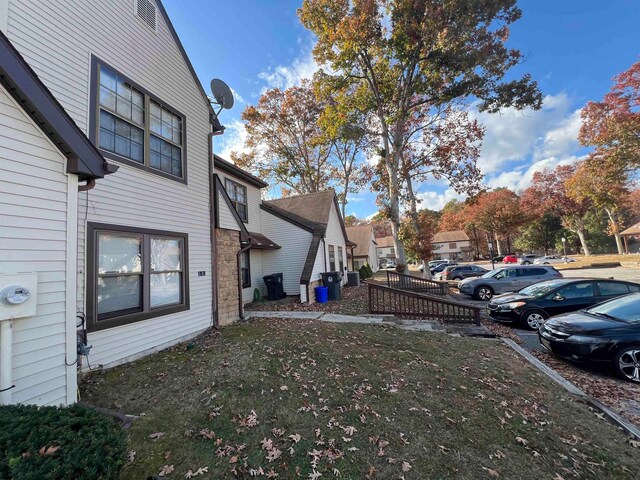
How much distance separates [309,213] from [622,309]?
505 inches

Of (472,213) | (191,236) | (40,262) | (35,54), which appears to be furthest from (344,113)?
(472,213)

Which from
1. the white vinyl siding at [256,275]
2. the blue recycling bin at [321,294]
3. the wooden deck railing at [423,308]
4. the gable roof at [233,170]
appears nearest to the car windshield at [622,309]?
the wooden deck railing at [423,308]

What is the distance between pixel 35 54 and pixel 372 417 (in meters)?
7.04

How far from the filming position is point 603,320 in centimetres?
543

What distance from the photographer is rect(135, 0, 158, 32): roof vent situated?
6.04m

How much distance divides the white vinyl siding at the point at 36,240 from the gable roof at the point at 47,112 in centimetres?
9

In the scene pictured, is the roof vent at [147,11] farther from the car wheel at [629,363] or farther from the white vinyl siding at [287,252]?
the car wheel at [629,363]

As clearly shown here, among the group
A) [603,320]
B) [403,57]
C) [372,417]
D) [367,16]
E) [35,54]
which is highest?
[367,16]

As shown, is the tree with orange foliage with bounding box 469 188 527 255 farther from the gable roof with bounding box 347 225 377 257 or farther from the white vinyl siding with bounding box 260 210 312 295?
the white vinyl siding with bounding box 260 210 312 295

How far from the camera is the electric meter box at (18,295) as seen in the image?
267 centimetres

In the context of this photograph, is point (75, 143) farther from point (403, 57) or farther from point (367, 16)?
point (403, 57)

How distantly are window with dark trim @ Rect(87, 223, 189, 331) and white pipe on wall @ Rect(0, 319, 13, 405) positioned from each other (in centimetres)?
185

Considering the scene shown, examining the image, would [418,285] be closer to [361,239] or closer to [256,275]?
[256,275]

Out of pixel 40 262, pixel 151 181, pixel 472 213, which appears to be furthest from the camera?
pixel 472 213
